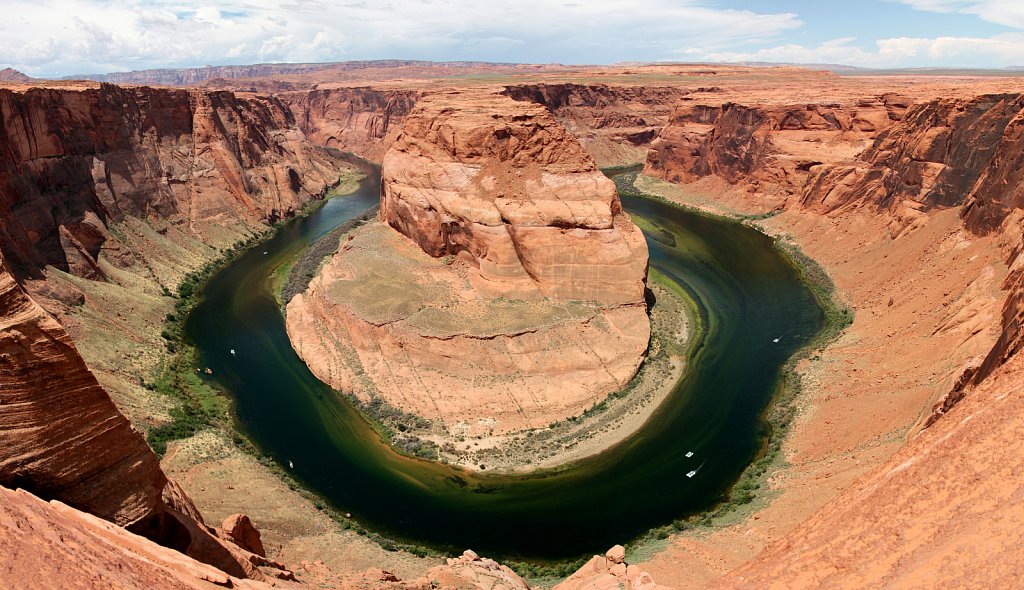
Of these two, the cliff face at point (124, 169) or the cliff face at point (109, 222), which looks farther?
the cliff face at point (124, 169)

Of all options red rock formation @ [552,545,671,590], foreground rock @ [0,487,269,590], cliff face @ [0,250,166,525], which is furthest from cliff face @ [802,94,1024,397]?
cliff face @ [0,250,166,525]

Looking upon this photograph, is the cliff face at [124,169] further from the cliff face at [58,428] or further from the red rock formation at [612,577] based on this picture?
the red rock formation at [612,577]

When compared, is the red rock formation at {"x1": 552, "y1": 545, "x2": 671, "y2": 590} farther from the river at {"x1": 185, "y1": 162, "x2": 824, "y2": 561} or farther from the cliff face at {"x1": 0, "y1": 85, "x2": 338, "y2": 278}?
the cliff face at {"x1": 0, "y1": 85, "x2": 338, "y2": 278}

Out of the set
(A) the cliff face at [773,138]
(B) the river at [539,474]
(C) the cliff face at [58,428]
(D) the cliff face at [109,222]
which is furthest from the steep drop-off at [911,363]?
(D) the cliff face at [109,222]

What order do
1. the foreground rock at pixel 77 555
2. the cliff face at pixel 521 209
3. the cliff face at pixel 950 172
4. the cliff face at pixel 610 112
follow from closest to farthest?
1. the foreground rock at pixel 77 555
2. the cliff face at pixel 950 172
3. the cliff face at pixel 521 209
4. the cliff face at pixel 610 112

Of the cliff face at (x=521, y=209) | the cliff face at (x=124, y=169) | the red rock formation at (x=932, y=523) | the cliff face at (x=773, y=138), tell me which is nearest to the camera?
the red rock formation at (x=932, y=523)

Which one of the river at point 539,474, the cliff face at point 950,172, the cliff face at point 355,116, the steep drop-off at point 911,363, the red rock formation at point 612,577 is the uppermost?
the cliff face at point 355,116
